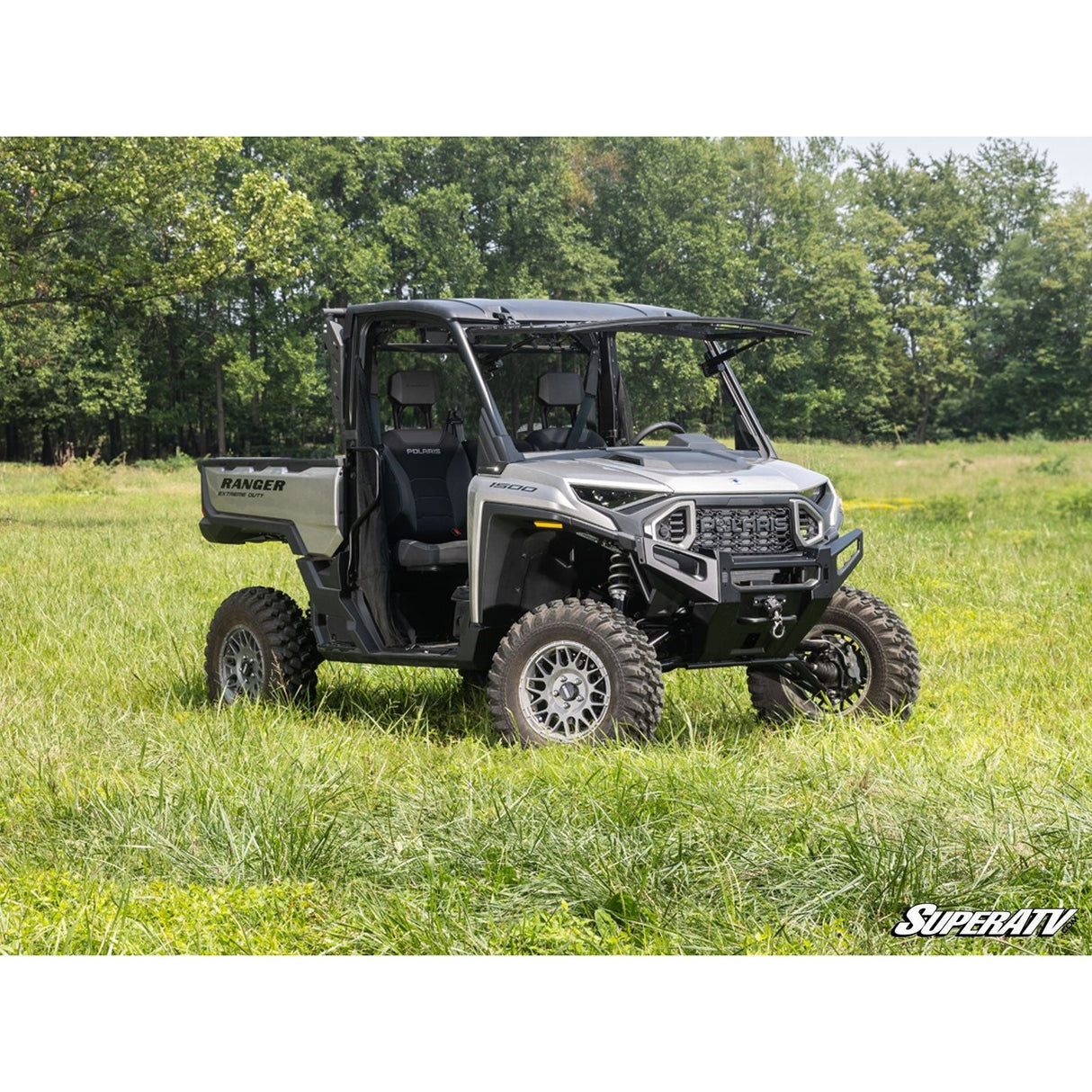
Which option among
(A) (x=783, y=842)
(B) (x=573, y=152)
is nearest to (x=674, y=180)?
(B) (x=573, y=152)

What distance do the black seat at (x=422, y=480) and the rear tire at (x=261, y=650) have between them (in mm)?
824

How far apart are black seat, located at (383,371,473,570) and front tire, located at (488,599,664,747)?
123 centimetres

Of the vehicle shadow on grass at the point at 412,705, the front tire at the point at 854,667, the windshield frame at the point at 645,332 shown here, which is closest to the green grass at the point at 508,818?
the vehicle shadow on grass at the point at 412,705

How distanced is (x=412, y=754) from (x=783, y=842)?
2245 millimetres

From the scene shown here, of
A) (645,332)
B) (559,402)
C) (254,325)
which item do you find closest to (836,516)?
(645,332)

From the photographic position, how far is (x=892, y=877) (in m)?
5.36

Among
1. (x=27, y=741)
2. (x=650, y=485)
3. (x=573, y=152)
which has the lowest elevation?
(x=27, y=741)

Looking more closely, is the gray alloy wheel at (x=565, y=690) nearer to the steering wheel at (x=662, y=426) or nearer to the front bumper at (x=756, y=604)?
the front bumper at (x=756, y=604)

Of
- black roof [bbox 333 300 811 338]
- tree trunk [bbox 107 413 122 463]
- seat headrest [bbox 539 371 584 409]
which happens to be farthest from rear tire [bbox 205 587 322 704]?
tree trunk [bbox 107 413 122 463]

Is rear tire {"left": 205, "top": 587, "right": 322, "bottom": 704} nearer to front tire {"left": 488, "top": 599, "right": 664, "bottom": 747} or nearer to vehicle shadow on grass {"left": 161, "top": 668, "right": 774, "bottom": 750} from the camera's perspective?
vehicle shadow on grass {"left": 161, "top": 668, "right": 774, "bottom": 750}

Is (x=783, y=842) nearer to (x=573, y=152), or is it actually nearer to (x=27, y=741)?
(x=27, y=741)

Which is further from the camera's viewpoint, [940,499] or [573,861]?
[940,499]
